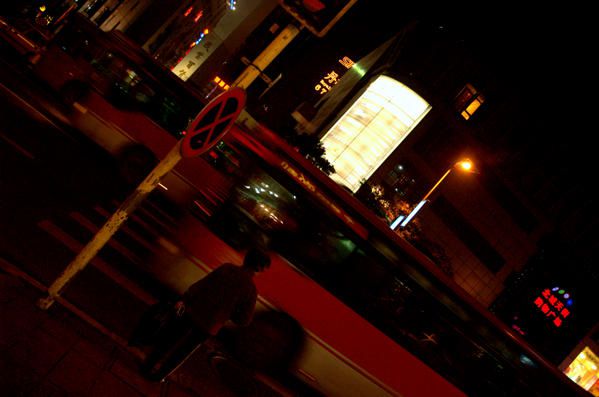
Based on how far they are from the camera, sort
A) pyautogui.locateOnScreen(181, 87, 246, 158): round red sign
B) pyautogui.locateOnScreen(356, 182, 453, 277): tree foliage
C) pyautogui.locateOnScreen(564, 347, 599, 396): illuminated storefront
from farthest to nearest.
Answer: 1. pyautogui.locateOnScreen(564, 347, 599, 396): illuminated storefront
2. pyautogui.locateOnScreen(356, 182, 453, 277): tree foliage
3. pyautogui.locateOnScreen(181, 87, 246, 158): round red sign

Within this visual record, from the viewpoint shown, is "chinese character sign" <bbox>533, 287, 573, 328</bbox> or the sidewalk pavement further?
"chinese character sign" <bbox>533, 287, 573, 328</bbox>

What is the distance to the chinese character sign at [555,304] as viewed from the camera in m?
19.4

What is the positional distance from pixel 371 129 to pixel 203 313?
12524 mm

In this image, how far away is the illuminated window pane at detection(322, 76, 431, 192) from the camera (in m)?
14.2

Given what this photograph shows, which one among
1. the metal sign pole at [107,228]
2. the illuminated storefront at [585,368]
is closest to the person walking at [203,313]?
the metal sign pole at [107,228]

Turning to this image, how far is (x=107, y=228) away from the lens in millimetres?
3270

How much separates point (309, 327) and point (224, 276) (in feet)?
7.58

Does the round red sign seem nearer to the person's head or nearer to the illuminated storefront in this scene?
the person's head

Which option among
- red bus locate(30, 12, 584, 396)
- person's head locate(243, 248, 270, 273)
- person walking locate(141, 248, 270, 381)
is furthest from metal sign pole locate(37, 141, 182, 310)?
red bus locate(30, 12, 584, 396)

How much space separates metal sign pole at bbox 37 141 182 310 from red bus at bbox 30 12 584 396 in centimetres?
155

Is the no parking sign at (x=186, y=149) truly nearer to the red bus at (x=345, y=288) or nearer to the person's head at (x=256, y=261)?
the person's head at (x=256, y=261)

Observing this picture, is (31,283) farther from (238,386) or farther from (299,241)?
(299,241)

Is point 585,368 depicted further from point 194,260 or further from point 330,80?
point 194,260

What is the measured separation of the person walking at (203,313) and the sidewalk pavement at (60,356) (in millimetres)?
295
